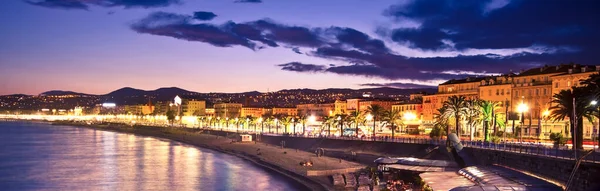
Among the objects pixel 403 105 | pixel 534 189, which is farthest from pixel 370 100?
pixel 534 189

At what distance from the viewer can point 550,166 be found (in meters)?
33.2

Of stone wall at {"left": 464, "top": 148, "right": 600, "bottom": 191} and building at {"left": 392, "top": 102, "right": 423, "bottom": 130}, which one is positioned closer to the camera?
stone wall at {"left": 464, "top": 148, "right": 600, "bottom": 191}

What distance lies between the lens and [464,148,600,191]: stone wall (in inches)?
1102

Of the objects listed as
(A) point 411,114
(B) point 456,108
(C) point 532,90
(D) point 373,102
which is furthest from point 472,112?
(D) point 373,102

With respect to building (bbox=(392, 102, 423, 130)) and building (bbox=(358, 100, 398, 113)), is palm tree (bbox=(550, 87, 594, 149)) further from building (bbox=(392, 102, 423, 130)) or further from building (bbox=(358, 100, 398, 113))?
building (bbox=(358, 100, 398, 113))

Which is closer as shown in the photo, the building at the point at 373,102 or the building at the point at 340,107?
the building at the point at 373,102

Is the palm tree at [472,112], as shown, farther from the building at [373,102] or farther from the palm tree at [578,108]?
the building at [373,102]

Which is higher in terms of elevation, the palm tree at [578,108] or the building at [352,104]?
the building at [352,104]

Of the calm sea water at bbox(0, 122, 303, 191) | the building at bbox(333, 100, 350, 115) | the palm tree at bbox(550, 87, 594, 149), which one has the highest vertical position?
the building at bbox(333, 100, 350, 115)

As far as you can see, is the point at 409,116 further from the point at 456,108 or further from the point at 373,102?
the point at 456,108

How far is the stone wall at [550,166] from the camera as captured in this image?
28.0 meters

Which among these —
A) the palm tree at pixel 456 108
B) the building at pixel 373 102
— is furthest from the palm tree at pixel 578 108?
the building at pixel 373 102

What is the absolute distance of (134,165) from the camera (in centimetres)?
8150

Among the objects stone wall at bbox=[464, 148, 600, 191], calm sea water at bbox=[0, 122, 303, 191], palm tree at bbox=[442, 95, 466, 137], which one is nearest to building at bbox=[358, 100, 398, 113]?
calm sea water at bbox=[0, 122, 303, 191]
